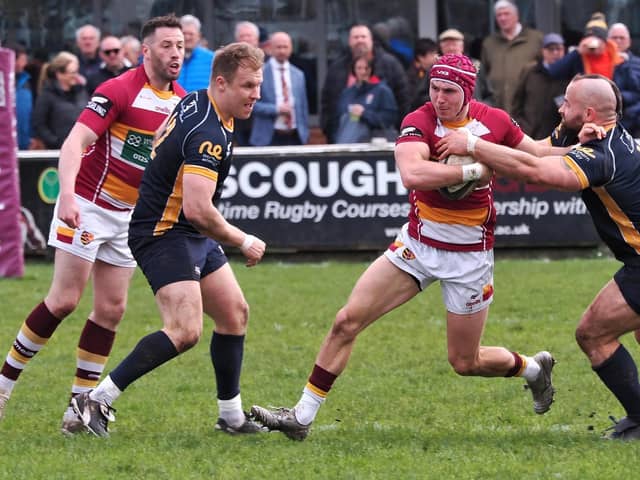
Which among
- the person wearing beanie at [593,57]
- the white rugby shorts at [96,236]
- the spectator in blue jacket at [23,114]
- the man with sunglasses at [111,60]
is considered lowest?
the spectator in blue jacket at [23,114]

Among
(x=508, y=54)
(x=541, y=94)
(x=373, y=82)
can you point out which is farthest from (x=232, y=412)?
(x=508, y=54)

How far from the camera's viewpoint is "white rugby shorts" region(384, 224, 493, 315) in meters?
7.73

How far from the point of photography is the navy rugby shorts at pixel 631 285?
24.7 ft

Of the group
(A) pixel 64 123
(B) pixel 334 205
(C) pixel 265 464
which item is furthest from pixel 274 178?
(C) pixel 265 464

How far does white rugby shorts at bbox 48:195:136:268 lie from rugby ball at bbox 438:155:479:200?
1955mm

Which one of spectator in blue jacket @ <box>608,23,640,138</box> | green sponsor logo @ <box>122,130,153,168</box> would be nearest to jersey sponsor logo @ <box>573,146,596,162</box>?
green sponsor logo @ <box>122,130,153,168</box>

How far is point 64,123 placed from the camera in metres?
16.5

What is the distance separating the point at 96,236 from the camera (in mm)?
8344

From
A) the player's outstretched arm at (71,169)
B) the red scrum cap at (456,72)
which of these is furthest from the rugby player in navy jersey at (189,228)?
the red scrum cap at (456,72)

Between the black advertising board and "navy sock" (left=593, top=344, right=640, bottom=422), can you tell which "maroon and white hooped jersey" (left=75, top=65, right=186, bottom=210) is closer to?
"navy sock" (left=593, top=344, right=640, bottom=422)

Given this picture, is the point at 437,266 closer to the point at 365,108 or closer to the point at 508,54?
the point at 365,108

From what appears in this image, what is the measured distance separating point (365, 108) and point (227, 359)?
8460 mm

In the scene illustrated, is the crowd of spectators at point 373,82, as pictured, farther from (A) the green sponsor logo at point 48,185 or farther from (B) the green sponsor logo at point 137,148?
(B) the green sponsor logo at point 137,148

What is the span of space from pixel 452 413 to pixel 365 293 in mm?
1318
